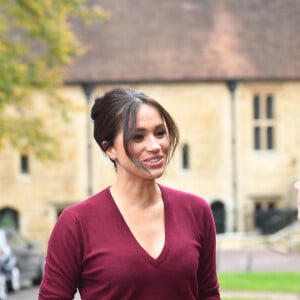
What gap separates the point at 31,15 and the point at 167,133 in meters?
21.4

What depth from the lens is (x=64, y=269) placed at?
4402 mm

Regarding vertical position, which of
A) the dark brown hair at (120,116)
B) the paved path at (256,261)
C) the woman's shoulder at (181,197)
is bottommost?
the paved path at (256,261)

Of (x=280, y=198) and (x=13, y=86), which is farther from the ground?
(x=13, y=86)

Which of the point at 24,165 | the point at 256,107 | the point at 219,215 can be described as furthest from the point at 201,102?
the point at 24,165

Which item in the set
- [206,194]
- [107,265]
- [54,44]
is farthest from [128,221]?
[206,194]

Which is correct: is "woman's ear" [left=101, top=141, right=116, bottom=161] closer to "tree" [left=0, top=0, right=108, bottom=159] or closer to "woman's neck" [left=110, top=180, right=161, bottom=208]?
"woman's neck" [left=110, top=180, right=161, bottom=208]

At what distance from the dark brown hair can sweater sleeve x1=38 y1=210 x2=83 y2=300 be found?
336mm

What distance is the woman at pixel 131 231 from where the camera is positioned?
4.34 meters

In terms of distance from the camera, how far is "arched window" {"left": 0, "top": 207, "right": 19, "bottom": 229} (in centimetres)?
4184

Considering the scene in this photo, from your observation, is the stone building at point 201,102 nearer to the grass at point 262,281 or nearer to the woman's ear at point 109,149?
the grass at point 262,281

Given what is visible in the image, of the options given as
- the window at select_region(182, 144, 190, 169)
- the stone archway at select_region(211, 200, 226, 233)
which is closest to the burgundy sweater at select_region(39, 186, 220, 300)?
the stone archway at select_region(211, 200, 226, 233)

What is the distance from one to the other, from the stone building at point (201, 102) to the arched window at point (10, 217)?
5 cm

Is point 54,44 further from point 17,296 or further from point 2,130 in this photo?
point 17,296

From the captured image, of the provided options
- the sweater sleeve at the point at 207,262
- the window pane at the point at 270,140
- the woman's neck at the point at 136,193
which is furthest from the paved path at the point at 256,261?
the woman's neck at the point at 136,193
